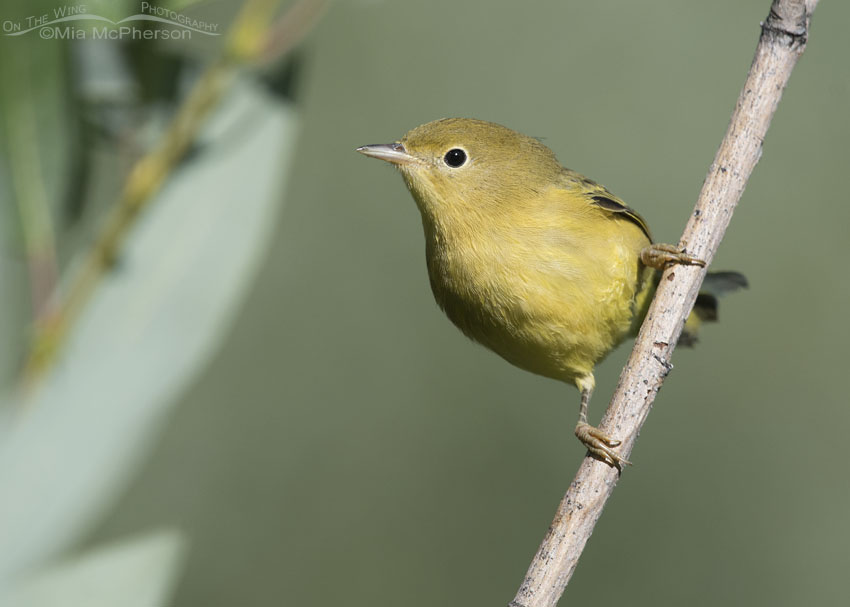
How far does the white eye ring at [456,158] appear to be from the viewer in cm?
364

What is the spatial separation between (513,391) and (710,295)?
229 centimetres

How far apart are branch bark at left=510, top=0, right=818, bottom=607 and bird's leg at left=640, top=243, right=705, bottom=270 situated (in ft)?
0.07

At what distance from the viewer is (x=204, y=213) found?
78.6 inches

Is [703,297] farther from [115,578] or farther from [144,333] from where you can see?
[115,578]

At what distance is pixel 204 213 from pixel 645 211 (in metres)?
4.35

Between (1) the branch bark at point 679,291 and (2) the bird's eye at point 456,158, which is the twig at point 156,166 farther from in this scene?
(2) the bird's eye at point 456,158

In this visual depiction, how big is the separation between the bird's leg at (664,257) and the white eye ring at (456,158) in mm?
778

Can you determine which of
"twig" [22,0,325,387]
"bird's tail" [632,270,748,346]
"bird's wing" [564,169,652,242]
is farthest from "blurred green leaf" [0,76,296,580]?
"bird's tail" [632,270,748,346]

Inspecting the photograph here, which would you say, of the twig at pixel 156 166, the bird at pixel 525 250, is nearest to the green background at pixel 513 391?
the bird at pixel 525 250

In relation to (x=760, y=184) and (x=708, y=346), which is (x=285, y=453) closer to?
(x=708, y=346)

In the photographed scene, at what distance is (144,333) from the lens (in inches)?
70.7

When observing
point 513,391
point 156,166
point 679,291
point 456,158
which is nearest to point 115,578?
point 156,166

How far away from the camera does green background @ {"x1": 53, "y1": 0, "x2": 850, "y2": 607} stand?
5.93 metres

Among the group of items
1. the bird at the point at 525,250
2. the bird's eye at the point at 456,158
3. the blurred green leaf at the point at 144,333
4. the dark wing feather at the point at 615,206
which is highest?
the dark wing feather at the point at 615,206
